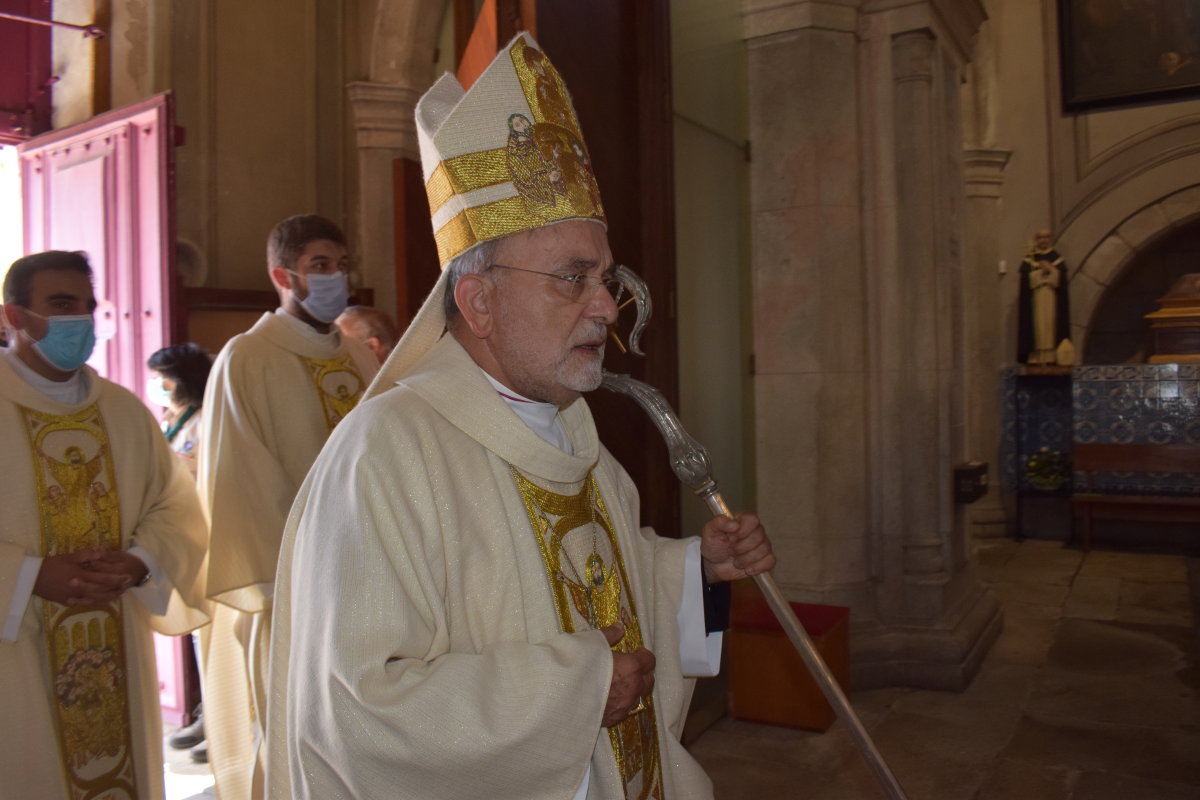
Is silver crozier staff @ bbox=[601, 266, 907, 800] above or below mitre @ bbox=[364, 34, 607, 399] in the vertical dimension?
below

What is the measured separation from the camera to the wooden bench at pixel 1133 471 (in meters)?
7.94

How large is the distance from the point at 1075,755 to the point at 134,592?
338cm

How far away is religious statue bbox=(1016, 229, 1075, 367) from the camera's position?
888 centimetres

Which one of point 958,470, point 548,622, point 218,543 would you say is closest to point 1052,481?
point 958,470

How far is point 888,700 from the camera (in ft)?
13.7

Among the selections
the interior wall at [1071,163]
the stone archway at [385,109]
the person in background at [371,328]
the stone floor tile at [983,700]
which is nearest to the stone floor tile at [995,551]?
the interior wall at [1071,163]

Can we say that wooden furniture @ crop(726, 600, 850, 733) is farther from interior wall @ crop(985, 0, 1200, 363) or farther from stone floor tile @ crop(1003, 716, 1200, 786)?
interior wall @ crop(985, 0, 1200, 363)

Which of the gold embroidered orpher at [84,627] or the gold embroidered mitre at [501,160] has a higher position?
the gold embroidered mitre at [501,160]

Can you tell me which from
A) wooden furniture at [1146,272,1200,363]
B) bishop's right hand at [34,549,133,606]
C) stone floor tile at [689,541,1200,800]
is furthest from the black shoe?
wooden furniture at [1146,272,1200,363]

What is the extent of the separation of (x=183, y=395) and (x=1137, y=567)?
6979 millimetres

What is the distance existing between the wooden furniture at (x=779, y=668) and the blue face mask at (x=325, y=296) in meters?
2.00

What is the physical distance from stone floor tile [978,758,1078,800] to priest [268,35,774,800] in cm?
203

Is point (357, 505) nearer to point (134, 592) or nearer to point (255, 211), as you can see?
point (134, 592)

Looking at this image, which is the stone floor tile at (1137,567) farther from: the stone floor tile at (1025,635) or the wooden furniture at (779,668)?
the wooden furniture at (779,668)
